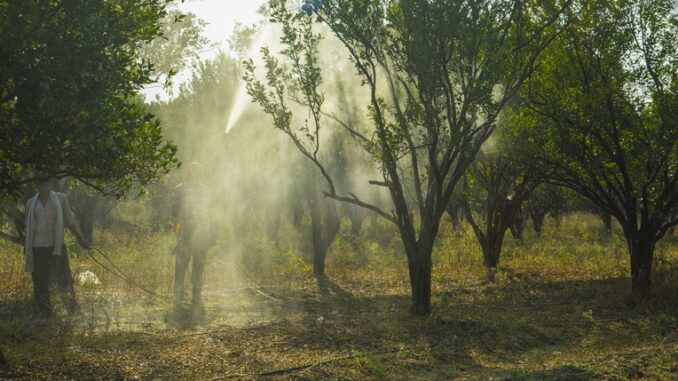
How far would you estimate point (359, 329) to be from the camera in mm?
9102

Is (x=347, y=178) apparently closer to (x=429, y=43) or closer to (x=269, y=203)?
(x=269, y=203)

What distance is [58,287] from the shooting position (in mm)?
11820

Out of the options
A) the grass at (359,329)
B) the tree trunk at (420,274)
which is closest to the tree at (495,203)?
the grass at (359,329)

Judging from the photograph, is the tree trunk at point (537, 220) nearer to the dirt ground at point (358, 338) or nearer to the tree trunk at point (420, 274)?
the dirt ground at point (358, 338)

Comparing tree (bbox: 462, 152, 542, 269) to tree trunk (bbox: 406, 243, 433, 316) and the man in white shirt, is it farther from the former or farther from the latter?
the man in white shirt

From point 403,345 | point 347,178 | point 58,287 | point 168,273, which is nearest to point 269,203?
point 347,178

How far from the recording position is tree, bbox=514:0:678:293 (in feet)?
34.8

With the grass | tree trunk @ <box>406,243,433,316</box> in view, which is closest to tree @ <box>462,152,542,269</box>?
the grass

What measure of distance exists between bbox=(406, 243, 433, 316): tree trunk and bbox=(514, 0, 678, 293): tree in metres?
3.34

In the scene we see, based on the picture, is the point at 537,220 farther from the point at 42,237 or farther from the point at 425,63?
the point at 42,237

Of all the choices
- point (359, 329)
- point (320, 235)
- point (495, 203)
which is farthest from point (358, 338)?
point (495, 203)

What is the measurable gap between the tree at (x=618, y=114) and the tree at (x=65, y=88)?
7.69 m

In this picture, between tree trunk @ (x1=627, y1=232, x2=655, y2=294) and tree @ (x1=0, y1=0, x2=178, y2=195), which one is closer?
tree @ (x1=0, y1=0, x2=178, y2=195)

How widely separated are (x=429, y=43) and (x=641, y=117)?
510cm
